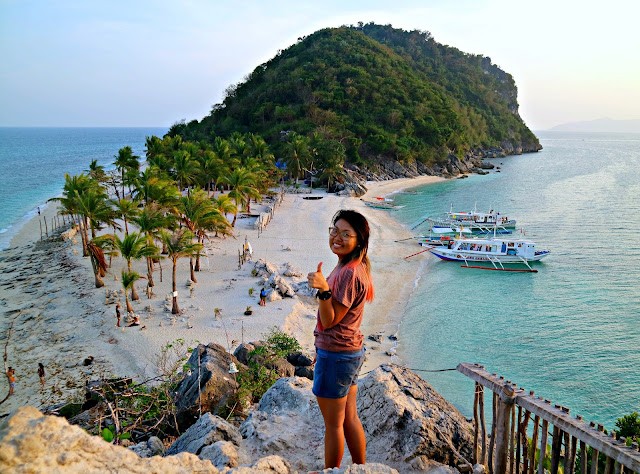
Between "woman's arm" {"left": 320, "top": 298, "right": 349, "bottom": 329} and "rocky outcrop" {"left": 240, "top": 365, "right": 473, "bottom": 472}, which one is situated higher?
"woman's arm" {"left": 320, "top": 298, "right": 349, "bottom": 329}

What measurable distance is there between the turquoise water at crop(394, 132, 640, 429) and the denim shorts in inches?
399

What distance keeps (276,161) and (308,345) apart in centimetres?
4276

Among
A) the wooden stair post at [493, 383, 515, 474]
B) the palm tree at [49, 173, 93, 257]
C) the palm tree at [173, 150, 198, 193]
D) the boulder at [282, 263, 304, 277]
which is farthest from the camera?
the palm tree at [173, 150, 198, 193]

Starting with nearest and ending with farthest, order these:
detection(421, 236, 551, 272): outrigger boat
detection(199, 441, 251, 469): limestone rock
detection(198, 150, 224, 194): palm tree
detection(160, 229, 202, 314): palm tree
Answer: detection(199, 441, 251, 469): limestone rock → detection(160, 229, 202, 314): palm tree → detection(421, 236, 551, 272): outrigger boat → detection(198, 150, 224, 194): palm tree

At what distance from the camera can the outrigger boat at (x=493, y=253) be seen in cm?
2792

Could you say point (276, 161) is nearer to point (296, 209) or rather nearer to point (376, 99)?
point (296, 209)

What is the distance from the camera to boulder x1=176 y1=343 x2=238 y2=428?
276 inches

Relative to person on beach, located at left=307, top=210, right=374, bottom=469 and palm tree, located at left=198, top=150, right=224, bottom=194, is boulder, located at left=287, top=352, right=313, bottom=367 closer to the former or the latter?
person on beach, located at left=307, top=210, right=374, bottom=469

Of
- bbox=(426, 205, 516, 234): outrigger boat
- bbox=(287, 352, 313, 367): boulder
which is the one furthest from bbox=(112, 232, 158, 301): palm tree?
bbox=(426, 205, 516, 234): outrigger boat

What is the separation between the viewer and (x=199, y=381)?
7031 millimetres

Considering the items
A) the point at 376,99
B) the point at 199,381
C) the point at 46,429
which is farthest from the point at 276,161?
the point at 46,429

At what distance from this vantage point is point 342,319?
150 inches

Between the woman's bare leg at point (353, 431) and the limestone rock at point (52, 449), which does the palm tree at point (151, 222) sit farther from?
the limestone rock at point (52, 449)

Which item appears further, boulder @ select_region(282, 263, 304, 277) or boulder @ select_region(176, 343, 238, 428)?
boulder @ select_region(282, 263, 304, 277)
